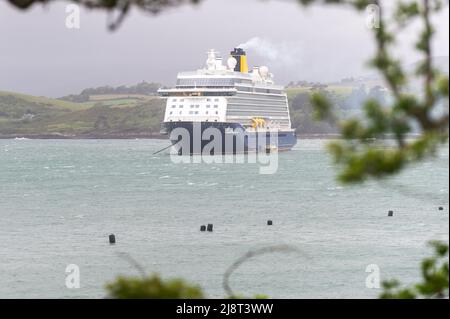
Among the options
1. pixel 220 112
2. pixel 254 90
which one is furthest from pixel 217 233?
pixel 254 90

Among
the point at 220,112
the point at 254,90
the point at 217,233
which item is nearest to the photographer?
the point at 217,233

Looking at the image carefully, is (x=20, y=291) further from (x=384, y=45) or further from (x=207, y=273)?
(x=384, y=45)

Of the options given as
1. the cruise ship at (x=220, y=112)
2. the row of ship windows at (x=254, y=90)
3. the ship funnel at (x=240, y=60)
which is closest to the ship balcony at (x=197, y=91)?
the cruise ship at (x=220, y=112)

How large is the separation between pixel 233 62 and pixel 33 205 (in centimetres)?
5521

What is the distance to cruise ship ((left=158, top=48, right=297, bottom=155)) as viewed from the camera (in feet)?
284

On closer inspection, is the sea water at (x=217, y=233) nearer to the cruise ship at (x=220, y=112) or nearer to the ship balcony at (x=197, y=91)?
the cruise ship at (x=220, y=112)

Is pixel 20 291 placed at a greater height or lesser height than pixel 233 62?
lesser

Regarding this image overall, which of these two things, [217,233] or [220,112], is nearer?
[217,233]

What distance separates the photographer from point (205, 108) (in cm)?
8756

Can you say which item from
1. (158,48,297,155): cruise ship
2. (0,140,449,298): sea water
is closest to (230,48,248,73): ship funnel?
(158,48,297,155): cruise ship

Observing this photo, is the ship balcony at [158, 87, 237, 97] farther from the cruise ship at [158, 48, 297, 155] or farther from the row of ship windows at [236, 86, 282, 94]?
the row of ship windows at [236, 86, 282, 94]

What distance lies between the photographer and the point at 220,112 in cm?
8738

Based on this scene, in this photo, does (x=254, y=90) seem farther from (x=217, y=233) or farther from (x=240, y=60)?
(x=217, y=233)
